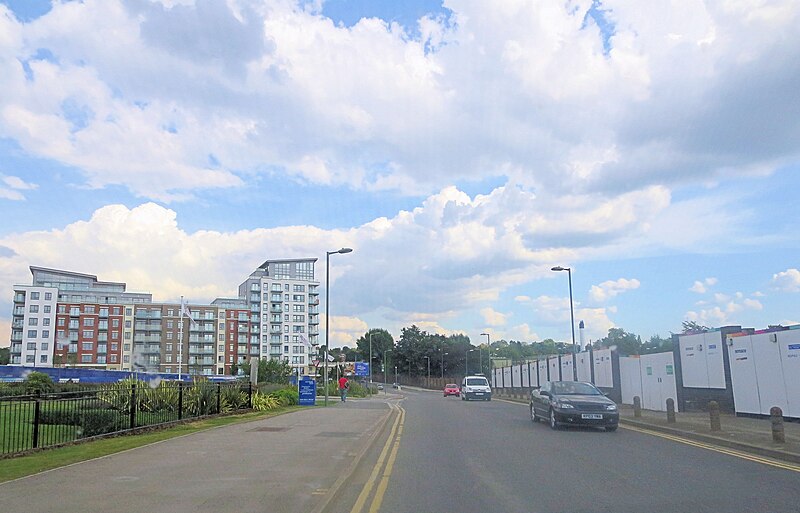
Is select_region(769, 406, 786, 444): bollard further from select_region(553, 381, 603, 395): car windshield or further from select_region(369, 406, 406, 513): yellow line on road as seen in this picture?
select_region(369, 406, 406, 513): yellow line on road

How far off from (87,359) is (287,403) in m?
79.5

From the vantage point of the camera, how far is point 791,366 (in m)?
→ 20.2


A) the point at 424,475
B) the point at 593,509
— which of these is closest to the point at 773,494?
the point at 593,509

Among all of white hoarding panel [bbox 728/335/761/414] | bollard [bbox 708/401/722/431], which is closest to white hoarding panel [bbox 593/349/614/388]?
white hoarding panel [bbox 728/335/761/414]

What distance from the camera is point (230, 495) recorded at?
8516mm

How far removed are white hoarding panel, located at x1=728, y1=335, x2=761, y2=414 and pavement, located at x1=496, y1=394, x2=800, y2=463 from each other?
446 mm

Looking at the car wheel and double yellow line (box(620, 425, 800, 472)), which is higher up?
the car wheel

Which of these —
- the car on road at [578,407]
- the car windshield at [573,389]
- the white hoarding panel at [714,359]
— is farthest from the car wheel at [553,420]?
the white hoarding panel at [714,359]

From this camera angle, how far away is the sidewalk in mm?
7875

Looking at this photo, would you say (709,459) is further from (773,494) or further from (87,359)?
(87,359)

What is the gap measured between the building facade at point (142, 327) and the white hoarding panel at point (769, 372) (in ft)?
244

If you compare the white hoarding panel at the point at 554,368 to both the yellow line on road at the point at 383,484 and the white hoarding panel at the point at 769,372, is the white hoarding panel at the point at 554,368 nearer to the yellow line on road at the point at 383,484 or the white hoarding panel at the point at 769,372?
the white hoarding panel at the point at 769,372

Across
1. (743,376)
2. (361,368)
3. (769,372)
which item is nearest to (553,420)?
(769,372)

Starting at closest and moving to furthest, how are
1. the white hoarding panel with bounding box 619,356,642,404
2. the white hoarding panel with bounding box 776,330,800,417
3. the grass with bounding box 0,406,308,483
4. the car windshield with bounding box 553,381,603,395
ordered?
the grass with bounding box 0,406,308,483 < the white hoarding panel with bounding box 776,330,800,417 < the car windshield with bounding box 553,381,603,395 < the white hoarding panel with bounding box 619,356,642,404
